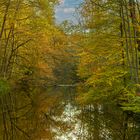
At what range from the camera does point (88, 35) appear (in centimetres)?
2641

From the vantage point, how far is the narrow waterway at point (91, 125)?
1741cm

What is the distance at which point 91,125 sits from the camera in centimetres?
2045

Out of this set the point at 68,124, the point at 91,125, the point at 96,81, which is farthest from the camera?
the point at 96,81

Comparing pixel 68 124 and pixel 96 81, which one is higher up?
pixel 96 81

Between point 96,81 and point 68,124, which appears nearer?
point 68,124

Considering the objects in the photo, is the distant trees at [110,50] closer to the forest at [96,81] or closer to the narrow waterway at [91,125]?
the forest at [96,81]

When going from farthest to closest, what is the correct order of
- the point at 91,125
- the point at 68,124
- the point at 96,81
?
the point at 96,81 → the point at 68,124 → the point at 91,125

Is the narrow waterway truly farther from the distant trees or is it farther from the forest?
the distant trees

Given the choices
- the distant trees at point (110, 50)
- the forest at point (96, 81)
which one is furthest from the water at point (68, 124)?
the distant trees at point (110, 50)

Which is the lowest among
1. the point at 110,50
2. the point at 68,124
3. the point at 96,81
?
the point at 68,124

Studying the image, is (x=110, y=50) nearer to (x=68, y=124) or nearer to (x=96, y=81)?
(x=96, y=81)

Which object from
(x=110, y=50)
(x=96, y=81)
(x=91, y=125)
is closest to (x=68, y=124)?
(x=91, y=125)

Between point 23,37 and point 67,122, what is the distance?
747 inches

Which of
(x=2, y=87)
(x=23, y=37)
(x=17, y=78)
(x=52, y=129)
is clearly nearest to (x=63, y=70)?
(x=17, y=78)
